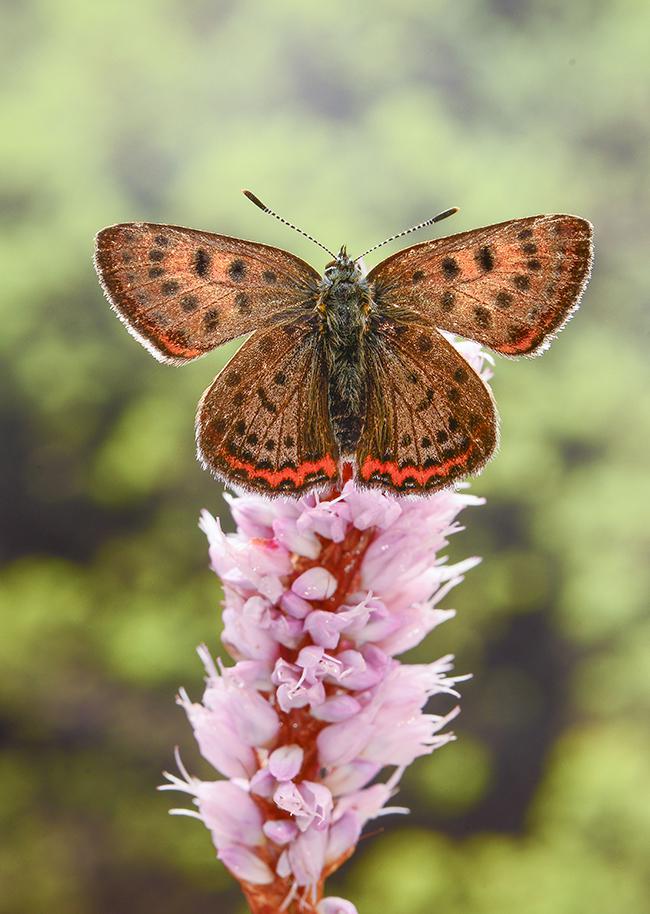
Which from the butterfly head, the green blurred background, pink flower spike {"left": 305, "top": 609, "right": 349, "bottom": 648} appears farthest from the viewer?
the green blurred background

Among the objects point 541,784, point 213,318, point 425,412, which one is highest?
point 213,318

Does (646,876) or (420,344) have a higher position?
(420,344)

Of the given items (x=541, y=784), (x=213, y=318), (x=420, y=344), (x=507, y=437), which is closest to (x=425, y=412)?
(x=420, y=344)

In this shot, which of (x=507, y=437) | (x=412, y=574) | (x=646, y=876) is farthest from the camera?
(x=507, y=437)

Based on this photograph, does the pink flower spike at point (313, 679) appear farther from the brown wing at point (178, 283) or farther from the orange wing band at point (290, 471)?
the brown wing at point (178, 283)

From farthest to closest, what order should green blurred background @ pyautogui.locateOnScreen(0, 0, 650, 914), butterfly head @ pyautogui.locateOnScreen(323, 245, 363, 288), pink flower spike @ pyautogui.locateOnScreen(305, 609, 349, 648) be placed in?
1. green blurred background @ pyautogui.locateOnScreen(0, 0, 650, 914)
2. butterfly head @ pyautogui.locateOnScreen(323, 245, 363, 288)
3. pink flower spike @ pyautogui.locateOnScreen(305, 609, 349, 648)

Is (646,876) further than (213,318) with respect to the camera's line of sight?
Yes

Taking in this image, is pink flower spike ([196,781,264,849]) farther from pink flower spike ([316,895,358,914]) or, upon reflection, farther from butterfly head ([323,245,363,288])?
butterfly head ([323,245,363,288])

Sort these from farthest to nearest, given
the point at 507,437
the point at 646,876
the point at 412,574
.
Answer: the point at 507,437 < the point at 646,876 < the point at 412,574

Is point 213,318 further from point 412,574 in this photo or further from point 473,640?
point 473,640

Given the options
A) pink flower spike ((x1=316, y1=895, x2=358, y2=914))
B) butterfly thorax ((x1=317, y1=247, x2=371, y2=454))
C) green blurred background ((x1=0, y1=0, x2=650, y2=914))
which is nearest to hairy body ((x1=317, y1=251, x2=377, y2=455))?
butterfly thorax ((x1=317, y1=247, x2=371, y2=454))
